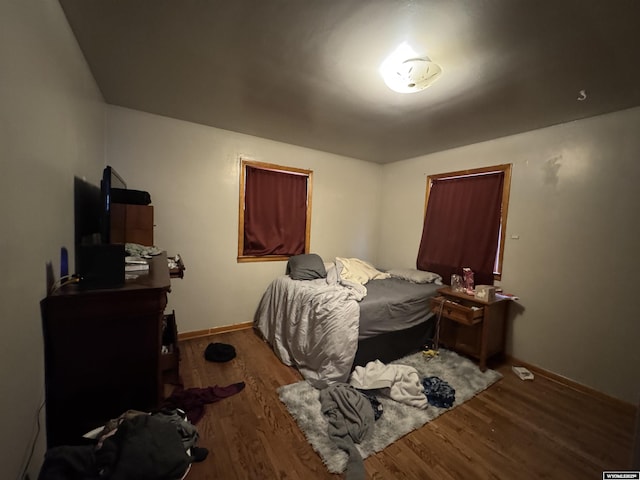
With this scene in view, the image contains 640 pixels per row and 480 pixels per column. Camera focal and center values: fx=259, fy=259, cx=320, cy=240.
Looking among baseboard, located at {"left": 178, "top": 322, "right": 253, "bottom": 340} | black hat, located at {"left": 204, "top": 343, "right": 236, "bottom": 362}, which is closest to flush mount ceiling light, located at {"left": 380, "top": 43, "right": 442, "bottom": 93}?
black hat, located at {"left": 204, "top": 343, "right": 236, "bottom": 362}

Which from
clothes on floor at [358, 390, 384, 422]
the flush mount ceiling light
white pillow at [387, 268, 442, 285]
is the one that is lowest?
clothes on floor at [358, 390, 384, 422]

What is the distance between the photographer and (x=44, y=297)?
1156 mm

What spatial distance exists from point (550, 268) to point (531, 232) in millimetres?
382

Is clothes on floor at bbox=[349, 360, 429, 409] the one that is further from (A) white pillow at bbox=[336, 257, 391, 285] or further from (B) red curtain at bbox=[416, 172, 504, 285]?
(B) red curtain at bbox=[416, 172, 504, 285]

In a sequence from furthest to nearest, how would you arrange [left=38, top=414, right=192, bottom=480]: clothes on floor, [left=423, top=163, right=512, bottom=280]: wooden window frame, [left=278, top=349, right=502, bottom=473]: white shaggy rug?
1. [left=423, top=163, right=512, bottom=280]: wooden window frame
2. [left=278, top=349, right=502, bottom=473]: white shaggy rug
3. [left=38, top=414, right=192, bottom=480]: clothes on floor

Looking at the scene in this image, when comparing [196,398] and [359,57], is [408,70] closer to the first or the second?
[359,57]

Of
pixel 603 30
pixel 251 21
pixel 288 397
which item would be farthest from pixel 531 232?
pixel 251 21

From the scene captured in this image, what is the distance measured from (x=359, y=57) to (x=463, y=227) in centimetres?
236

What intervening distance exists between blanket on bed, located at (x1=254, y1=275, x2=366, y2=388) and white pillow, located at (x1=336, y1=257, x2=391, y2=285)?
0.31 m

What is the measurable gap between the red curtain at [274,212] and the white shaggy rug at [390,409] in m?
1.77

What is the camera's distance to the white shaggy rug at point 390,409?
1.59 m

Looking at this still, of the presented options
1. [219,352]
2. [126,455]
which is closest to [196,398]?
[219,352]

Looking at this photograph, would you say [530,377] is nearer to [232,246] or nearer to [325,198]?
[325,198]

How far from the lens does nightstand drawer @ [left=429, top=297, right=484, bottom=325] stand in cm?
248
